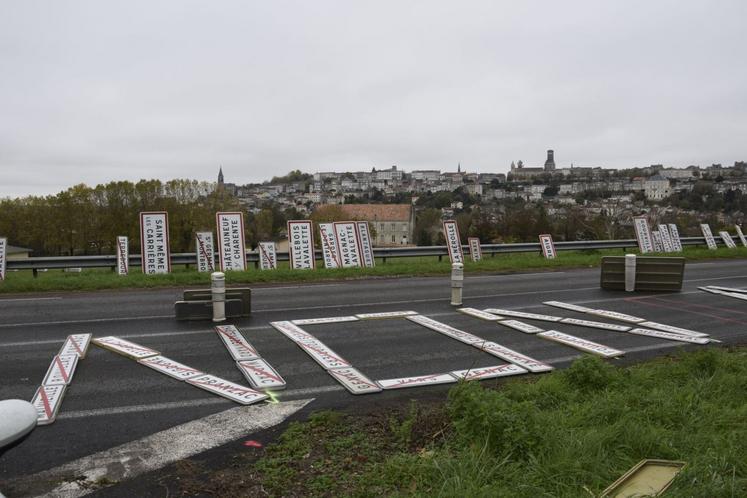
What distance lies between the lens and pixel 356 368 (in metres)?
7.81

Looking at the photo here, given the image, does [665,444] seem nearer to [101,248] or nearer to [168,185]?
[101,248]

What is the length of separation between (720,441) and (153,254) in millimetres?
17229

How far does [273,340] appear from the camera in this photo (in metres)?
9.35

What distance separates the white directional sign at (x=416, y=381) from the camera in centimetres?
707

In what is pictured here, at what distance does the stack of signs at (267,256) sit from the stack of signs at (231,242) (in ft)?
3.39

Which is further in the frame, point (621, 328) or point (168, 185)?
point (168, 185)

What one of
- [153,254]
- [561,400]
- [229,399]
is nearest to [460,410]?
[561,400]

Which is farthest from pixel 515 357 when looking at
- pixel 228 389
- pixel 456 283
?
pixel 456 283

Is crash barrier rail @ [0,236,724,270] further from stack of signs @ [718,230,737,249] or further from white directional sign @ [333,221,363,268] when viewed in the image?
white directional sign @ [333,221,363,268]

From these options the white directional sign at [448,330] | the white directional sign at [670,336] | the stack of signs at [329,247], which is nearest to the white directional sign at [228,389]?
the white directional sign at [448,330]

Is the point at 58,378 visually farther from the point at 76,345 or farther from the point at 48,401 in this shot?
the point at 76,345

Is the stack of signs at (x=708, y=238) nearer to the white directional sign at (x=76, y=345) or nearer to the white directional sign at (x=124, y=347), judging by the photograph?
the white directional sign at (x=124, y=347)

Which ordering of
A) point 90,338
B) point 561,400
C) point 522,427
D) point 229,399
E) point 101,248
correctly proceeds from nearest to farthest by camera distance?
point 522,427 → point 561,400 → point 229,399 → point 90,338 → point 101,248

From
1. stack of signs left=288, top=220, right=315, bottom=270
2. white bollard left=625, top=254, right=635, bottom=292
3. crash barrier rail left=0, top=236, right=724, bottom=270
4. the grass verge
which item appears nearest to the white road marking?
the grass verge
